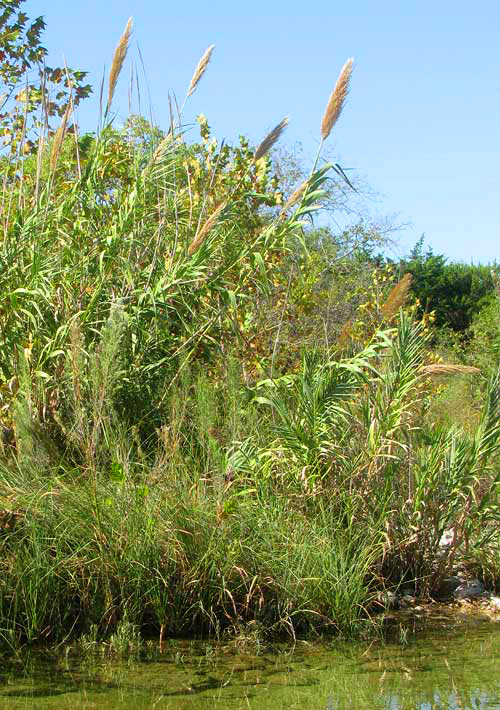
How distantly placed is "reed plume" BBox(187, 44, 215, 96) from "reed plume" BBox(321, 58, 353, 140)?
102 centimetres

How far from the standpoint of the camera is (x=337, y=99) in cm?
646

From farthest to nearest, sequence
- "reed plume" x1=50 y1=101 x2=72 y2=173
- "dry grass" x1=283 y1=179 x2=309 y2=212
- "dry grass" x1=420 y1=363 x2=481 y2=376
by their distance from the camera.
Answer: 1. "dry grass" x1=283 y1=179 x2=309 y2=212
2. "reed plume" x1=50 y1=101 x2=72 y2=173
3. "dry grass" x1=420 y1=363 x2=481 y2=376

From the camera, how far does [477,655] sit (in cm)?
529

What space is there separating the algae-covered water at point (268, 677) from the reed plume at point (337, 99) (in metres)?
3.24

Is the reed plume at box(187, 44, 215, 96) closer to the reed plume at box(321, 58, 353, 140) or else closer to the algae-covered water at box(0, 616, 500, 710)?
the reed plume at box(321, 58, 353, 140)

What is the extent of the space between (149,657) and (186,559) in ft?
1.88

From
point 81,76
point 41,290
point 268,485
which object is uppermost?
point 81,76

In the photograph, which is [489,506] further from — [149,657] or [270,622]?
[149,657]

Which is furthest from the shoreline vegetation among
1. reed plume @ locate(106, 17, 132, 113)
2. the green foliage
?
the green foliage

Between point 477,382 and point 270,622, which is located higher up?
point 477,382

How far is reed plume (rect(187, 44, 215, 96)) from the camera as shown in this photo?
6.94 m

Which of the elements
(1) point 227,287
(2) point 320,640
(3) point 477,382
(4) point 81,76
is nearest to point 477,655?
(2) point 320,640

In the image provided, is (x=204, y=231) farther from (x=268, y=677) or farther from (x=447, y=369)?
(x=268, y=677)

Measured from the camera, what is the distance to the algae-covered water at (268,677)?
14.6 ft
